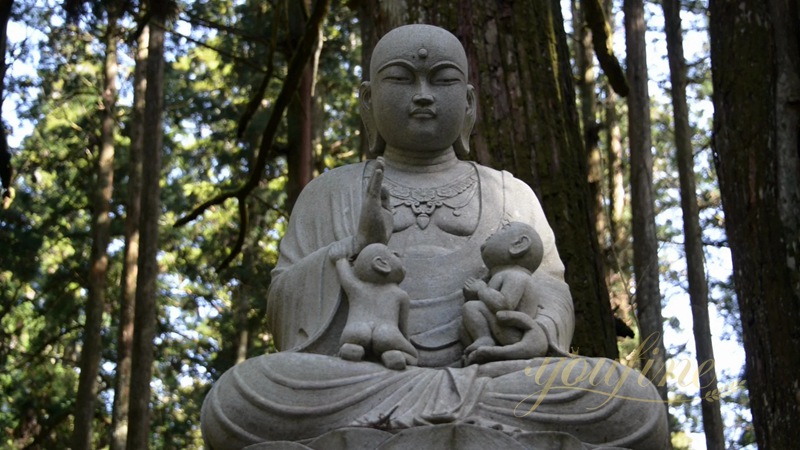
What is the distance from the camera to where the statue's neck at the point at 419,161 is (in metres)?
6.86

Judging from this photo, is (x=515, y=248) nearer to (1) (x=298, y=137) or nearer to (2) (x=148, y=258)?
(1) (x=298, y=137)

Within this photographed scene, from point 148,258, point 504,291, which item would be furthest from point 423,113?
point 148,258

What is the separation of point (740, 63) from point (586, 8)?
2458mm

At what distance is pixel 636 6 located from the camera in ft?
52.3

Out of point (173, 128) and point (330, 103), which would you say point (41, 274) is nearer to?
point (173, 128)

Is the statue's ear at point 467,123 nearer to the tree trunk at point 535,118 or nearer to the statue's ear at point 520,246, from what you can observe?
the statue's ear at point 520,246

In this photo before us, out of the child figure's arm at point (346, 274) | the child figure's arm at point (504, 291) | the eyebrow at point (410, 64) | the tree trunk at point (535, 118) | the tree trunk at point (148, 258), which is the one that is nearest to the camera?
the child figure's arm at point (504, 291)

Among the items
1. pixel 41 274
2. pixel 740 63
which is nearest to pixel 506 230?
pixel 740 63

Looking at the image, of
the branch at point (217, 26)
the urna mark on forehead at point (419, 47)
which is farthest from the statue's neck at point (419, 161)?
the branch at point (217, 26)

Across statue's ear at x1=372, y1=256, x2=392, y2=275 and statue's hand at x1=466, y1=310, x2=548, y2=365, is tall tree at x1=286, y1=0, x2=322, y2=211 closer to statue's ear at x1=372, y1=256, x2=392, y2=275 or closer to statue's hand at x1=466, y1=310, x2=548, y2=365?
statue's ear at x1=372, y1=256, x2=392, y2=275

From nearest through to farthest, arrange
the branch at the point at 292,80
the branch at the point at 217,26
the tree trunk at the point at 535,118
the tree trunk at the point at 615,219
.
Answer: the tree trunk at the point at 535,118, the branch at the point at 292,80, the branch at the point at 217,26, the tree trunk at the point at 615,219

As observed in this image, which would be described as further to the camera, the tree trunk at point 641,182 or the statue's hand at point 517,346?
the tree trunk at point 641,182

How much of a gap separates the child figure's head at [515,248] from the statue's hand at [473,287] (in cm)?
10

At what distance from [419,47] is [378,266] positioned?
120 centimetres
